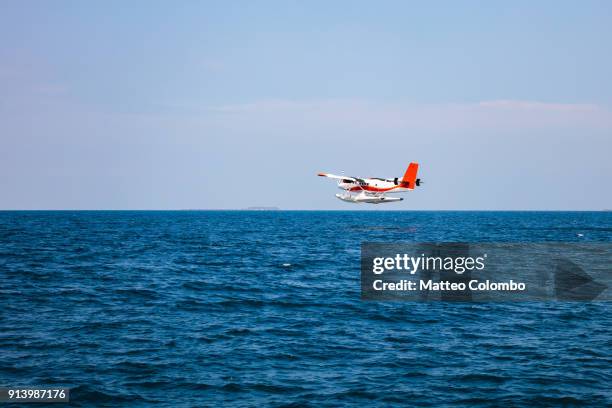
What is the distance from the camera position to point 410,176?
104688mm

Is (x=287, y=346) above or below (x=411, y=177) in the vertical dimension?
below

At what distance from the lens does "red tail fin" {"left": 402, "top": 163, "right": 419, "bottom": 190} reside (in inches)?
4102

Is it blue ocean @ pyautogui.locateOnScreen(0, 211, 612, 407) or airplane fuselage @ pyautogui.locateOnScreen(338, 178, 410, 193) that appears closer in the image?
blue ocean @ pyautogui.locateOnScreen(0, 211, 612, 407)

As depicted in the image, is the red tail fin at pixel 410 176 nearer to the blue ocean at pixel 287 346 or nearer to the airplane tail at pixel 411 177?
the airplane tail at pixel 411 177

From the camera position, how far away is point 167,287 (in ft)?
127

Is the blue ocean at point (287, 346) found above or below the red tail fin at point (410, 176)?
below

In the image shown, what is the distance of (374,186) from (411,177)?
8.27 metres

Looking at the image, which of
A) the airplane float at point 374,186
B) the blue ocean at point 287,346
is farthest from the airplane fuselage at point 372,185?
the blue ocean at point 287,346

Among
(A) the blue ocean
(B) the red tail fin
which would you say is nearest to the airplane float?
(B) the red tail fin

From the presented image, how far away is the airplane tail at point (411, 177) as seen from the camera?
104062 millimetres

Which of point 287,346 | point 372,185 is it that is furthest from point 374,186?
point 287,346

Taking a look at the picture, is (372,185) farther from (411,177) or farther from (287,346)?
(287,346)

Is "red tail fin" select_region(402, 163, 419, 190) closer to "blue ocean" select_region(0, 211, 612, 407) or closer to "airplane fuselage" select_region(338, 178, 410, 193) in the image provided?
"airplane fuselage" select_region(338, 178, 410, 193)

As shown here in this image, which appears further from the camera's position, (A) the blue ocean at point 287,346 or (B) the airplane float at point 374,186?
(B) the airplane float at point 374,186
